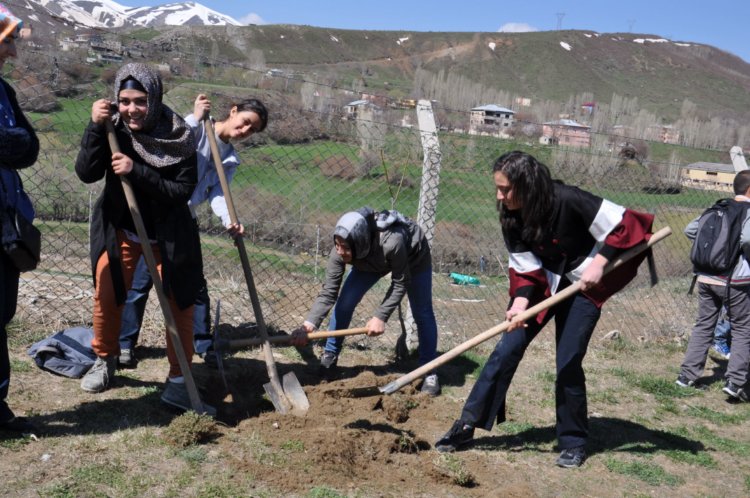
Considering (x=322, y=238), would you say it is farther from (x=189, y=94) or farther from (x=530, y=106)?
(x=530, y=106)

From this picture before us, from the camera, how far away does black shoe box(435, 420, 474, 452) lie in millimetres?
3855

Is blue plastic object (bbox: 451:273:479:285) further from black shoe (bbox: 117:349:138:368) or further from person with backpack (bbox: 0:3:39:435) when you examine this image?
person with backpack (bbox: 0:3:39:435)

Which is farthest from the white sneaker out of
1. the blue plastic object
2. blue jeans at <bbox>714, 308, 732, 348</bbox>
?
the blue plastic object

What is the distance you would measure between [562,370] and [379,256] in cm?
132

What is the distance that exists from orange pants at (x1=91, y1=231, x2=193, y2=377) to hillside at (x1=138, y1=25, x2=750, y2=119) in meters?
82.6

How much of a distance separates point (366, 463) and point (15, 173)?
2259 millimetres

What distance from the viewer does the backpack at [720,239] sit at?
5.22m

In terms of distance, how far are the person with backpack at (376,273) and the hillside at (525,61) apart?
8163cm

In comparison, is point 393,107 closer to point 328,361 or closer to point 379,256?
point 379,256

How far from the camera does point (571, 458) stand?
3.87m

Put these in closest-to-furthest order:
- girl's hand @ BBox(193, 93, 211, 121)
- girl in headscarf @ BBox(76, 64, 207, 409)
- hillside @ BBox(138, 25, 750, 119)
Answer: girl in headscarf @ BBox(76, 64, 207, 409)
girl's hand @ BBox(193, 93, 211, 121)
hillside @ BBox(138, 25, 750, 119)

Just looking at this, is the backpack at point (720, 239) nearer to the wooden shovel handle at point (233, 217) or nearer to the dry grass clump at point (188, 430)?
the wooden shovel handle at point (233, 217)

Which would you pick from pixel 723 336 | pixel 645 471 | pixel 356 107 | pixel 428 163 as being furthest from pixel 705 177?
pixel 645 471

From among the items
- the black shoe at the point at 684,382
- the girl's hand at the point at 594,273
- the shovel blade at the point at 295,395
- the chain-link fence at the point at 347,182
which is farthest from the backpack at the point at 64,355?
the black shoe at the point at 684,382
